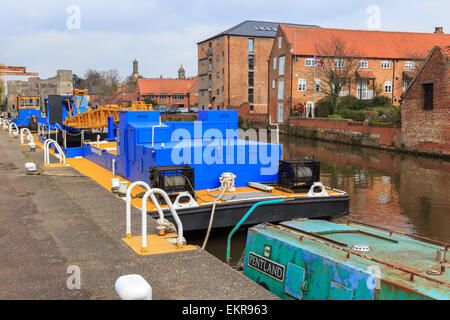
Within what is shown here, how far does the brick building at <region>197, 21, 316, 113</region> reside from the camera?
217ft

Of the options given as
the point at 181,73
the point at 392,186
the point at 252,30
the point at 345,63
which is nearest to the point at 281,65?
the point at 345,63

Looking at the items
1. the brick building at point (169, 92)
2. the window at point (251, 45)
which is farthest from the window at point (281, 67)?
the brick building at point (169, 92)

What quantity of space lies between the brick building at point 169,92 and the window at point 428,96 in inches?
2604

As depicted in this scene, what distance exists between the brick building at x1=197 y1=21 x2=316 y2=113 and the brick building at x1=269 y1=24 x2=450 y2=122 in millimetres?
10417

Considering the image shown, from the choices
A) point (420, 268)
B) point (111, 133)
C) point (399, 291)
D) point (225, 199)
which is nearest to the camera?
point (399, 291)

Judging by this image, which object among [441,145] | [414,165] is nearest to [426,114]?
[441,145]

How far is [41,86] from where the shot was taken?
10625 centimetres

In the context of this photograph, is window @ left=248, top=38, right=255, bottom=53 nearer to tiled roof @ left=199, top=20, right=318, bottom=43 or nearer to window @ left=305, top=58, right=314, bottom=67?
tiled roof @ left=199, top=20, right=318, bottom=43

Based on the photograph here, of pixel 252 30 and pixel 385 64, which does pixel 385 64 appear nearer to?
pixel 385 64

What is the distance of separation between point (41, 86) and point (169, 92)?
33.7 metres

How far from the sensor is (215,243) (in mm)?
11281

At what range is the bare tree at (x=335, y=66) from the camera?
4525 cm

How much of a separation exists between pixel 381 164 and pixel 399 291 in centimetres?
2185
